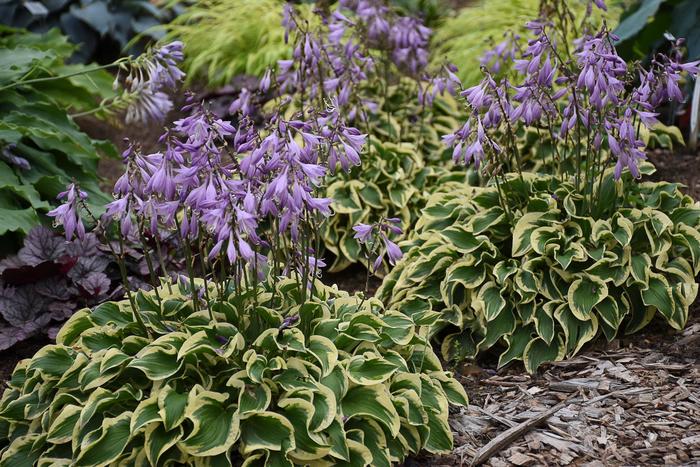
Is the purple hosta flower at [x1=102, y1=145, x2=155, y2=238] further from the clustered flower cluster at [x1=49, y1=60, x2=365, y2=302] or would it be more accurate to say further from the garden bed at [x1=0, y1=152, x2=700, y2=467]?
the garden bed at [x1=0, y1=152, x2=700, y2=467]

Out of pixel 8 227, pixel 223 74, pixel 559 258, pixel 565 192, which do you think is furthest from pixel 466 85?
pixel 8 227

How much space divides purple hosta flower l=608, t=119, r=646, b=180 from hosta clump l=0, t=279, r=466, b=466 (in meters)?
1.21

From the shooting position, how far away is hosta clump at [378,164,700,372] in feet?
12.7

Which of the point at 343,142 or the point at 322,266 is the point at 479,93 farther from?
the point at 322,266

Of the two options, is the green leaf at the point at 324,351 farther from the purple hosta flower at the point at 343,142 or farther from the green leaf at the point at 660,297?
the green leaf at the point at 660,297

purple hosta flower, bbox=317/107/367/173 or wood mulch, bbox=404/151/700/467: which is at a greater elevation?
purple hosta flower, bbox=317/107/367/173

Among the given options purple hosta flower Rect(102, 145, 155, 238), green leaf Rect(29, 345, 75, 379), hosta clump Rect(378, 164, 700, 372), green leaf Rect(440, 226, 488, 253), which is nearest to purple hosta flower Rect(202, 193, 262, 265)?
purple hosta flower Rect(102, 145, 155, 238)

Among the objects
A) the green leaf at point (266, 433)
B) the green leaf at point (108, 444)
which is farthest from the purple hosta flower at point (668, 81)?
the green leaf at point (108, 444)

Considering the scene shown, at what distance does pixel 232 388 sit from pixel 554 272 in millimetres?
1709

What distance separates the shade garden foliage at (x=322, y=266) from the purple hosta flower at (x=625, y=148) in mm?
13

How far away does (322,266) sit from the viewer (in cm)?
332

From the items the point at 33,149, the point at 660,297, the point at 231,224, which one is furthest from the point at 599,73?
the point at 33,149

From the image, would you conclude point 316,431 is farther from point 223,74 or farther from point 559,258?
point 223,74

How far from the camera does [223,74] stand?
7594 millimetres
